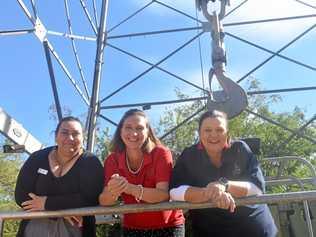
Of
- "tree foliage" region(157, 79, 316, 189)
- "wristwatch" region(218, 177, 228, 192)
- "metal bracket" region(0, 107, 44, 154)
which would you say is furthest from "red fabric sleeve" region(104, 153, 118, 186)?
"tree foliage" region(157, 79, 316, 189)

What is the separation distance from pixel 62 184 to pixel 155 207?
646 millimetres

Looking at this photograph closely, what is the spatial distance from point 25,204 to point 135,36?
13.0ft

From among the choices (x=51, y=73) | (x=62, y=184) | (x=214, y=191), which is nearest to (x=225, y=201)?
(x=214, y=191)

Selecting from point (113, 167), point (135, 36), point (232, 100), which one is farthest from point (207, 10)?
point (113, 167)

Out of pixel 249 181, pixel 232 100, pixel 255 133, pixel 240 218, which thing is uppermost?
pixel 255 133

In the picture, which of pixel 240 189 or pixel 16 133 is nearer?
pixel 240 189

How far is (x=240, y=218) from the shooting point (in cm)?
266

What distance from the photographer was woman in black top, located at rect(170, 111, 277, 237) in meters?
2.65

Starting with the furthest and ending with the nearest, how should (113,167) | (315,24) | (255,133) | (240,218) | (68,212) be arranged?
(255,133), (315,24), (113,167), (240,218), (68,212)

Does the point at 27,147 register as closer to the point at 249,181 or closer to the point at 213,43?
the point at 213,43

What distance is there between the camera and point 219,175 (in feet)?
8.92

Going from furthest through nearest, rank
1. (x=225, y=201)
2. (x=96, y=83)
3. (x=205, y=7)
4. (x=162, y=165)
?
(x=96, y=83) → (x=205, y=7) → (x=162, y=165) → (x=225, y=201)

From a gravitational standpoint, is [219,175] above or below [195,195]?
above

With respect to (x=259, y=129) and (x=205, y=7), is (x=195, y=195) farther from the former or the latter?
(x=259, y=129)
